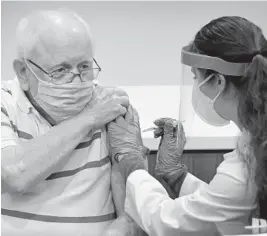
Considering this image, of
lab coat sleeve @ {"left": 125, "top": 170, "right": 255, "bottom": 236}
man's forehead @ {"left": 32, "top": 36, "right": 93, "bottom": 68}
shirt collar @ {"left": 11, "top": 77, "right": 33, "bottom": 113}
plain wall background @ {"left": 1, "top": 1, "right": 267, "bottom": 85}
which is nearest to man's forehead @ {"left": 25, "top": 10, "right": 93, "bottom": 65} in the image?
man's forehead @ {"left": 32, "top": 36, "right": 93, "bottom": 68}

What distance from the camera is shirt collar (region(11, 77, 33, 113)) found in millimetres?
1695

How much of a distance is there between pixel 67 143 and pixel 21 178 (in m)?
0.19

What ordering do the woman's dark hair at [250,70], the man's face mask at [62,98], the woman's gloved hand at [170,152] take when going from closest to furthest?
the woman's dark hair at [250,70], the man's face mask at [62,98], the woman's gloved hand at [170,152]

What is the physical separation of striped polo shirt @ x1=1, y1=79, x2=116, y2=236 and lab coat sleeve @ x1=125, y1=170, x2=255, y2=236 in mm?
195

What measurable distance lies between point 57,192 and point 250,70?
762 mm

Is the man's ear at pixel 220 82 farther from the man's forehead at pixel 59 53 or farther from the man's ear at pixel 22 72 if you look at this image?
the man's ear at pixel 22 72

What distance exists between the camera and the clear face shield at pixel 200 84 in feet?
4.84

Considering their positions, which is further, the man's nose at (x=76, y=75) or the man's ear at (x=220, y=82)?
the man's nose at (x=76, y=75)

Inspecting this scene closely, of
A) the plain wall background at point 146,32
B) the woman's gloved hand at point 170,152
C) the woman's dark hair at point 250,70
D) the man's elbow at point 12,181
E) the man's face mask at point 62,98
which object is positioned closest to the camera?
the woman's dark hair at point 250,70

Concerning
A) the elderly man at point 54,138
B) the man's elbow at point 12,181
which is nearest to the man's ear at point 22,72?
the elderly man at point 54,138

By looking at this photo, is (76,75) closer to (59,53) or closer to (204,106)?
(59,53)

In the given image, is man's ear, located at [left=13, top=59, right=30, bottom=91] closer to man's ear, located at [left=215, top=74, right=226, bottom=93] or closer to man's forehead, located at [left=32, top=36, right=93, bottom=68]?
man's forehead, located at [left=32, top=36, right=93, bottom=68]

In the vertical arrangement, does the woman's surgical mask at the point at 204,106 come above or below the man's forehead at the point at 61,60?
below

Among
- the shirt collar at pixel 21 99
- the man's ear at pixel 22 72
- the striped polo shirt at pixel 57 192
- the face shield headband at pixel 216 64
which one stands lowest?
the striped polo shirt at pixel 57 192
